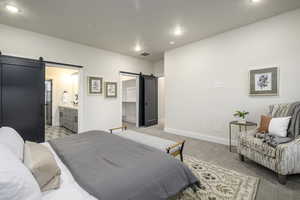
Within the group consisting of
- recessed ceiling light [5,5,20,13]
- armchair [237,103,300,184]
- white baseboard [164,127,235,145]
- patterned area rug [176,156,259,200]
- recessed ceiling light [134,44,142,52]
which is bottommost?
patterned area rug [176,156,259,200]

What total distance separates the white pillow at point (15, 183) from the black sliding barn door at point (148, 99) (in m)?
4.90

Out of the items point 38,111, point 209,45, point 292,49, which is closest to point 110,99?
point 38,111

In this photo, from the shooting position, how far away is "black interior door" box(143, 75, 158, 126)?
5.77 meters

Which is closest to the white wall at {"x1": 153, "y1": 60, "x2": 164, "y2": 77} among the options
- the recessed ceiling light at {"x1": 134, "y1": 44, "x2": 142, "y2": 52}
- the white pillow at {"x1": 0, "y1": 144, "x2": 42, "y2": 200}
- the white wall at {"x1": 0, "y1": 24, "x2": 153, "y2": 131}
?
the white wall at {"x1": 0, "y1": 24, "x2": 153, "y2": 131}

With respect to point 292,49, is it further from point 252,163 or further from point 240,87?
point 252,163

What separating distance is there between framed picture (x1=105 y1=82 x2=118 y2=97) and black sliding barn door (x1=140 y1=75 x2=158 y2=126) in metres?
1.19

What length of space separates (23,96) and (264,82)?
534 centimetres

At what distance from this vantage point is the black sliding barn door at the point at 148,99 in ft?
18.8

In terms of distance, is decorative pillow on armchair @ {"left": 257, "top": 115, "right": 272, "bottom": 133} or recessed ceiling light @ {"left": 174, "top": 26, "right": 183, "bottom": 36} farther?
recessed ceiling light @ {"left": 174, "top": 26, "right": 183, "bottom": 36}

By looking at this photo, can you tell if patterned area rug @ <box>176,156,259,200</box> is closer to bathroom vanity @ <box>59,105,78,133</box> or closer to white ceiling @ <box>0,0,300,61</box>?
white ceiling @ <box>0,0,300,61</box>

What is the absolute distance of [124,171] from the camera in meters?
1.21

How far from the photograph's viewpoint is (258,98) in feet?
10.0

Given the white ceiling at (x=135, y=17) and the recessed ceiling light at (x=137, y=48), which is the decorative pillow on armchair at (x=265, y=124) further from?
the recessed ceiling light at (x=137, y=48)

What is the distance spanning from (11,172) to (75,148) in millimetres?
971
